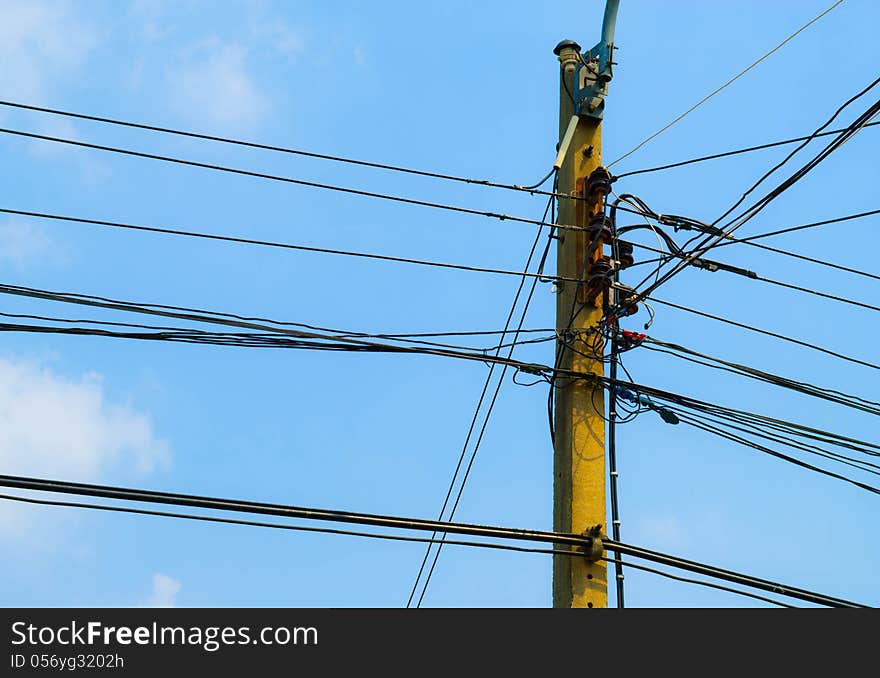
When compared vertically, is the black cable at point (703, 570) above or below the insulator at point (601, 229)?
below

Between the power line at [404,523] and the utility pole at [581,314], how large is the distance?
0.76 ft

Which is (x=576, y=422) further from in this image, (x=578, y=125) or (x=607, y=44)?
(x=607, y=44)

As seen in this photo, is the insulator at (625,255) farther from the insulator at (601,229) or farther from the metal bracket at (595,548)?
the metal bracket at (595,548)

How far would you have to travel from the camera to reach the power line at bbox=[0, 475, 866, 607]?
6992mm

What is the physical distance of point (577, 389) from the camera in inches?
347

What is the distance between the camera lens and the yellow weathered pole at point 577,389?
8195mm

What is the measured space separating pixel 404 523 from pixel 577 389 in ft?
6.27

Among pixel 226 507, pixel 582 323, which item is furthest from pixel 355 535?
pixel 582 323

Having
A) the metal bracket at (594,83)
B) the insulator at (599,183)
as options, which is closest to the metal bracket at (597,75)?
the metal bracket at (594,83)

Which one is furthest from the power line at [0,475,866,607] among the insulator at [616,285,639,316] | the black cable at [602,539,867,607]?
→ the insulator at [616,285,639,316]

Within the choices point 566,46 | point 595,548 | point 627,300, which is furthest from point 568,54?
point 595,548

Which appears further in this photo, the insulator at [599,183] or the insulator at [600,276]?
the insulator at [599,183]

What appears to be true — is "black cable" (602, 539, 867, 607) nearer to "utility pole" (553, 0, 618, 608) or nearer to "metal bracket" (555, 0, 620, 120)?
"utility pole" (553, 0, 618, 608)

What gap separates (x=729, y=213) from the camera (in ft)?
29.0
